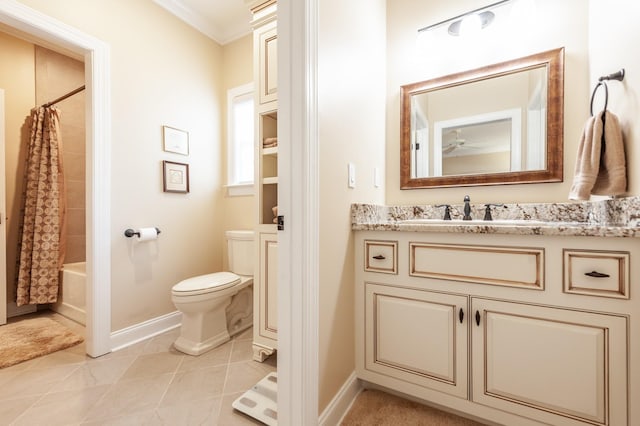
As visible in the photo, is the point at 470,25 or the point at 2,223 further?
the point at 2,223

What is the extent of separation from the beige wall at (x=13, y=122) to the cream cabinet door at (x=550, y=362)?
145 inches

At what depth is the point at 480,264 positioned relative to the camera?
1.14 m

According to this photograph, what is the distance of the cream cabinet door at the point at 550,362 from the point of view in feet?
3.11

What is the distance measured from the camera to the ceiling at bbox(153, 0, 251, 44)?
89.5 inches

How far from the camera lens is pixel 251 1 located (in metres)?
1.86

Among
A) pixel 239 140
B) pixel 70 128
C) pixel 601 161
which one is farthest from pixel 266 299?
pixel 70 128

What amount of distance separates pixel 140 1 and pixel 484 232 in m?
2.83

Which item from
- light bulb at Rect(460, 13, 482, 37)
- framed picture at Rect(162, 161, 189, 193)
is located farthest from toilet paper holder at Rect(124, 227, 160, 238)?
light bulb at Rect(460, 13, 482, 37)

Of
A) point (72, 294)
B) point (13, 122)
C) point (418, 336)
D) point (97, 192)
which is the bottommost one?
point (72, 294)

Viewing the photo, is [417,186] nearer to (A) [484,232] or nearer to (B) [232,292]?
(A) [484,232]

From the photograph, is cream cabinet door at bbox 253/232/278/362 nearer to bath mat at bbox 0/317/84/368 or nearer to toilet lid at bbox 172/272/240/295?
toilet lid at bbox 172/272/240/295

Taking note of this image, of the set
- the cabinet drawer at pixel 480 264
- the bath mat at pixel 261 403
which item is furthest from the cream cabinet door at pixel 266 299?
the cabinet drawer at pixel 480 264

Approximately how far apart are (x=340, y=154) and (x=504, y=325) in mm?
997

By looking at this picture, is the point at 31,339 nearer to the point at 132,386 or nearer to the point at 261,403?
the point at 132,386
